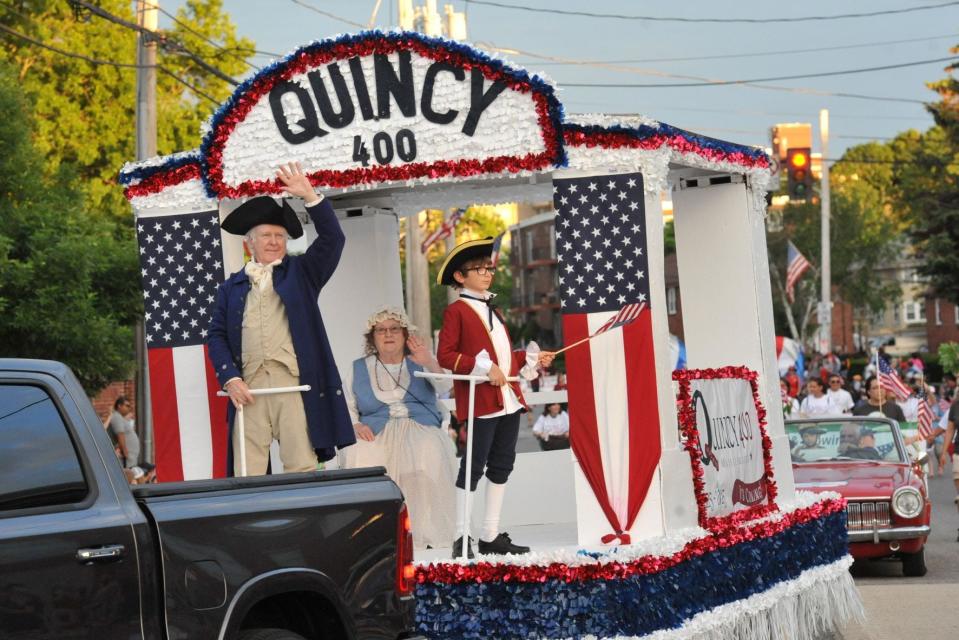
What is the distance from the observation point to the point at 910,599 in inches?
471

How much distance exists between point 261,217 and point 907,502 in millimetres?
7653

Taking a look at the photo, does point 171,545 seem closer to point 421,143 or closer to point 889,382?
point 421,143

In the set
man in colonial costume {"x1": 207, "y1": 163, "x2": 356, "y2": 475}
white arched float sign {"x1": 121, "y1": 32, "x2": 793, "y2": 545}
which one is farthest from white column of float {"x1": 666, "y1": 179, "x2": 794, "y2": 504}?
man in colonial costume {"x1": 207, "y1": 163, "x2": 356, "y2": 475}

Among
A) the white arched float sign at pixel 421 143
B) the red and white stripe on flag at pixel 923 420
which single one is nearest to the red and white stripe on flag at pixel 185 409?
the white arched float sign at pixel 421 143

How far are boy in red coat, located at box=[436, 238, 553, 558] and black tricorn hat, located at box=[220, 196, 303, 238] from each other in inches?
40.0

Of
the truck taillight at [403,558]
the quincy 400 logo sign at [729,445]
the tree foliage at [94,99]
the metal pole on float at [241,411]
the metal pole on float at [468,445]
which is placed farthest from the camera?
the tree foliage at [94,99]

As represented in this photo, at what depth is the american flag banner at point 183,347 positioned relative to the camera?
9625 millimetres

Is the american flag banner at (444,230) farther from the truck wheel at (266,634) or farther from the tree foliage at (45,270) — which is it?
the truck wheel at (266,634)

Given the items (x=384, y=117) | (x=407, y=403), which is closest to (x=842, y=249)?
(x=407, y=403)

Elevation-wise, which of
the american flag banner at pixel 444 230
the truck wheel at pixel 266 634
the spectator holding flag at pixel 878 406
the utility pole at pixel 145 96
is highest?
the utility pole at pixel 145 96

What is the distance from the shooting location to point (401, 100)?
8898 millimetres

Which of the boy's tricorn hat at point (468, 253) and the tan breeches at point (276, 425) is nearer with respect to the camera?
the tan breeches at point (276, 425)

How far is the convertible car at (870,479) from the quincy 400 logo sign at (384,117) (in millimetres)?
6242

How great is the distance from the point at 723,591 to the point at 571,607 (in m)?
1.31
